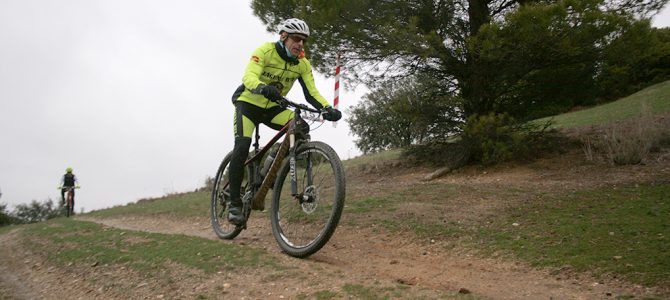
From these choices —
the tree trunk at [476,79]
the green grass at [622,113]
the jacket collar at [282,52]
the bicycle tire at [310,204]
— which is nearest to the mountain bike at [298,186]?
the bicycle tire at [310,204]

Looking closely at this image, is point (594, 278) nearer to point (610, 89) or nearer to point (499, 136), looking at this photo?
point (499, 136)

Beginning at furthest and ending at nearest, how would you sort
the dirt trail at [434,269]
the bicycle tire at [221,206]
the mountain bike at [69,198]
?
1. the mountain bike at [69,198]
2. the bicycle tire at [221,206]
3. the dirt trail at [434,269]

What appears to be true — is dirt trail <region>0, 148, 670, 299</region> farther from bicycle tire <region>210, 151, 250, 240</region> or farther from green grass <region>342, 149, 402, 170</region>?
green grass <region>342, 149, 402, 170</region>

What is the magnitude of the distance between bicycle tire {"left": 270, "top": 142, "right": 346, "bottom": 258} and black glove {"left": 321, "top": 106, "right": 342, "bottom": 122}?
35 centimetres

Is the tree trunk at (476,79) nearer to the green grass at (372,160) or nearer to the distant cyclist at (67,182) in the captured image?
the green grass at (372,160)

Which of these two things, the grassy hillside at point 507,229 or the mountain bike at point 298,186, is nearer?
the grassy hillside at point 507,229

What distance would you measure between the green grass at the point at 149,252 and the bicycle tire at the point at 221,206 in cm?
46

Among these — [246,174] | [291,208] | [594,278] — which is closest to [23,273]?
[246,174]

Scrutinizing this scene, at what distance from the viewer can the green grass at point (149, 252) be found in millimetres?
4770

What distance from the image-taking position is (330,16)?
395 inches

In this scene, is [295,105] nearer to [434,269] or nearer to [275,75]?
[275,75]

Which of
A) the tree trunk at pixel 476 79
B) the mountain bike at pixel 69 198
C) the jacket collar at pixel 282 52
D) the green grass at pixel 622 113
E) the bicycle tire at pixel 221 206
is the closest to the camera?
the jacket collar at pixel 282 52

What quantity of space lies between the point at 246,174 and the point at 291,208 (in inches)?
42.5

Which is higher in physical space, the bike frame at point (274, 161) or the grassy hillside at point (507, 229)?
the bike frame at point (274, 161)
